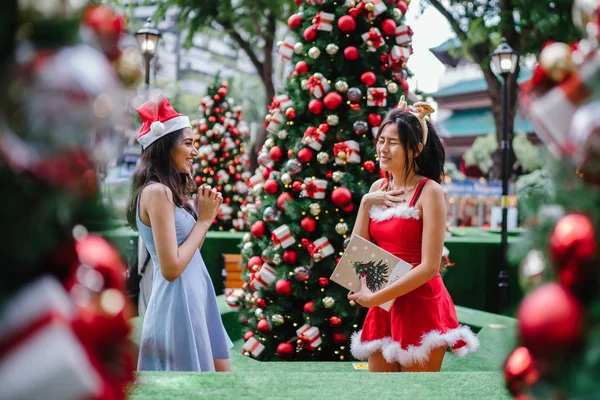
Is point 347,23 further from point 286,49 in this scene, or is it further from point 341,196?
point 341,196

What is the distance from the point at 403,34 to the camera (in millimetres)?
5078

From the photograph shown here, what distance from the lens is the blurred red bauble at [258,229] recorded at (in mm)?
5234

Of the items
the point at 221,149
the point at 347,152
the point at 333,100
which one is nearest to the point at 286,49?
the point at 333,100

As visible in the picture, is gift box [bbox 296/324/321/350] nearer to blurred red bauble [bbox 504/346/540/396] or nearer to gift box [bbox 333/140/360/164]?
gift box [bbox 333/140/360/164]

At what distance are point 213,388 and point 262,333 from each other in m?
3.80

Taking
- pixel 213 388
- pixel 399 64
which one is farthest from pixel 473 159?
pixel 213 388

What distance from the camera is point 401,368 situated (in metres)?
2.96

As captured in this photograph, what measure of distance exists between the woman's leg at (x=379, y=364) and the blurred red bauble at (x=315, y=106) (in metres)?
2.53

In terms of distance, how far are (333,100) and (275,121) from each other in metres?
0.59

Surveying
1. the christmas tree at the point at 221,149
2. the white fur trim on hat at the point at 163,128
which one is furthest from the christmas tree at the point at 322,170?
the christmas tree at the point at 221,149

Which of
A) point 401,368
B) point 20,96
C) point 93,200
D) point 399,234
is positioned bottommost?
point 401,368

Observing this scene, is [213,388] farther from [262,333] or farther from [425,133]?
[262,333]

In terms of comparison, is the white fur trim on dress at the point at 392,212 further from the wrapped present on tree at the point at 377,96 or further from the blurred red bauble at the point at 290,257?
the wrapped present on tree at the point at 377,96

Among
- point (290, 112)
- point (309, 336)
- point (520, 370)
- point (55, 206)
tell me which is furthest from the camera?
point (290, 112)
